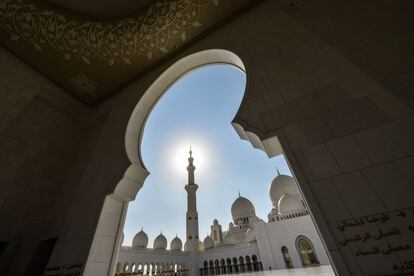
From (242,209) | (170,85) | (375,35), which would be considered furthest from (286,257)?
(375,35)

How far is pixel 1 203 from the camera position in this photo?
2.88 m

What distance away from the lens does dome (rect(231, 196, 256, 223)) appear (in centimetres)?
1638

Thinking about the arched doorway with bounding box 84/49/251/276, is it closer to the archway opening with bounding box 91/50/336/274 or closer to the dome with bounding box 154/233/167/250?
the archway opening with bounding box 91/50/336/274

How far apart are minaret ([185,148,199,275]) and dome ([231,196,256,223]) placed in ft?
12.5

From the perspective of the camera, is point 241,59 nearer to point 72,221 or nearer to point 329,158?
point 329,158

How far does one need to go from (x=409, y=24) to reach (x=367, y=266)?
2.25m

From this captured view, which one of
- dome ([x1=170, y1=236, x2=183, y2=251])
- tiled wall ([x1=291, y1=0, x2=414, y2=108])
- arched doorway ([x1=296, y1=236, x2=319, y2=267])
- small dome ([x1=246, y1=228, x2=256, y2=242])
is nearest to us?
tiled wall ([x1=291, y1=0, x2=414, y2=108])

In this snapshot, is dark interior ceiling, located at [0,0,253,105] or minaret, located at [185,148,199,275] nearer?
dark interior ceiling, located at [0,0,253,105]

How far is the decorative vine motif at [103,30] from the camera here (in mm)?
3279

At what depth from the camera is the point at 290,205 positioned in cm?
1201

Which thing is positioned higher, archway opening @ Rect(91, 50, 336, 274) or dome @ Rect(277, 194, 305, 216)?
dome @ Rect(277, 194, 305, 216)

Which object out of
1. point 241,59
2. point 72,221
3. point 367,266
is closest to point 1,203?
point 72,221

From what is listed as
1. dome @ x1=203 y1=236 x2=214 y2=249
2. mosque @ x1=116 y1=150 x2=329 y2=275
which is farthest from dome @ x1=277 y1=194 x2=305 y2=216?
dome @ x1=203 y1=236 x2=214 y2=249

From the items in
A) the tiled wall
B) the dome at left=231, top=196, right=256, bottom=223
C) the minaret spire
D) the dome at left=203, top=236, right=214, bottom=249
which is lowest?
the tiled wall
